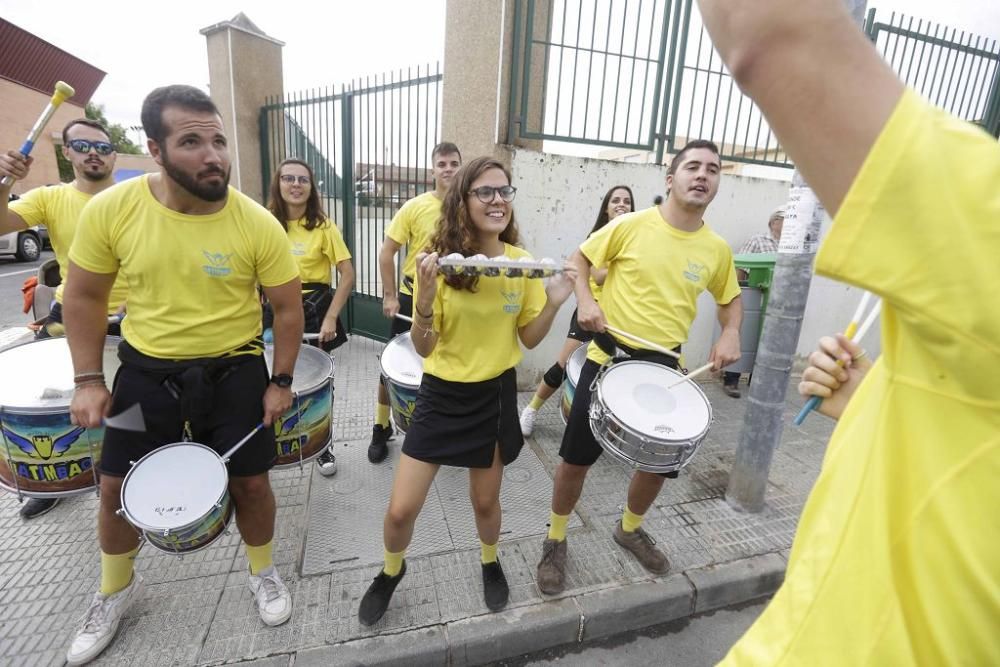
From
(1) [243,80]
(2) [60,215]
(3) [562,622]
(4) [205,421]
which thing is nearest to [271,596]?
(4) [205,421]

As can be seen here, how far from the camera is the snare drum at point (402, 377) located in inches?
124

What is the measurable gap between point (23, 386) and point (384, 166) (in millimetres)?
4516

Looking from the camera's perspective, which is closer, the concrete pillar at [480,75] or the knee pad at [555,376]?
the knee pad at [555,376]

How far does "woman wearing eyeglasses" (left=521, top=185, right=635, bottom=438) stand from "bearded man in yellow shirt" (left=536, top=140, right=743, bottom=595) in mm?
1164

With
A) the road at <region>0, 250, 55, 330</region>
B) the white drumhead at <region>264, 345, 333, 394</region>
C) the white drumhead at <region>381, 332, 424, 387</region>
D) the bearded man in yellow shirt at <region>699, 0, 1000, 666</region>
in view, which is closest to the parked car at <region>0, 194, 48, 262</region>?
the road at <region>0, 250, 55, 330</region>

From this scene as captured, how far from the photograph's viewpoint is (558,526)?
2902 millimetres

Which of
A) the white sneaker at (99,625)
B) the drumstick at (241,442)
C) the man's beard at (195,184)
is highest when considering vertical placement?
the man's beard at (195,184)

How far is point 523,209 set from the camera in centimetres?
492

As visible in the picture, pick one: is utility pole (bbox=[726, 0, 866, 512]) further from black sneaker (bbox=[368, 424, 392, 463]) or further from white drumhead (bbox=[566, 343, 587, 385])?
black sneaker (bbox=[368, 424, 392, 463])

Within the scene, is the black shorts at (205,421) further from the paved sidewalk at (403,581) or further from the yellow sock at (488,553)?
the yellow sock at (488,553)

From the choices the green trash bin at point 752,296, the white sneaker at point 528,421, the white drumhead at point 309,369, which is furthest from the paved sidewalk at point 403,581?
the green trash bin at point 752,296

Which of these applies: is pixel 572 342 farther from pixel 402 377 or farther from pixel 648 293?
pixel 402 377

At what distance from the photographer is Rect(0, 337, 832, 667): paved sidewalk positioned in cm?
235

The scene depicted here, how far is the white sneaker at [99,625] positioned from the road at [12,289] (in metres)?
7.33
